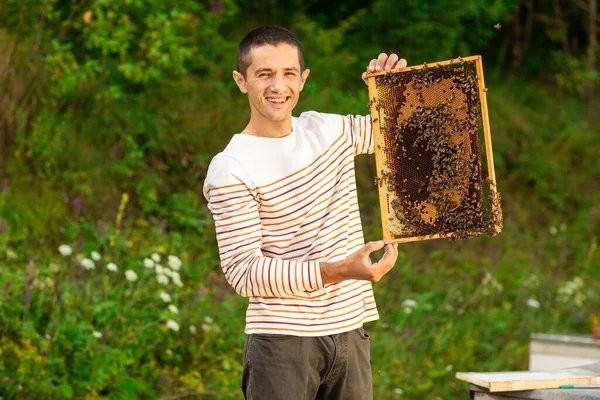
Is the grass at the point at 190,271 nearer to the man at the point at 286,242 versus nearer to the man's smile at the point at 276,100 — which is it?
the man at the point at 286,242

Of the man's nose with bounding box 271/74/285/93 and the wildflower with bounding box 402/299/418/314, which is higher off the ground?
the man's nose with bounding box 271/74/285/93

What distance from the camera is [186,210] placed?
24.2ft

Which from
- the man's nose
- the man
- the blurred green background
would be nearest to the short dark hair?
the man

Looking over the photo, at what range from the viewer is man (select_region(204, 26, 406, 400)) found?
2951mm

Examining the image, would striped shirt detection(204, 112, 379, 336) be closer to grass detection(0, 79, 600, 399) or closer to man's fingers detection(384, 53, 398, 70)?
man's fingers detection(384, 53, 398, 70)

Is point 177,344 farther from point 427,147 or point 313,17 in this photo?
point 313,17

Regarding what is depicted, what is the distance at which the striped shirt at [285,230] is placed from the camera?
2.92 m

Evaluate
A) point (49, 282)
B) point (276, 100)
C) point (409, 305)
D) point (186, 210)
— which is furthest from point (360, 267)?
point (186, 210)

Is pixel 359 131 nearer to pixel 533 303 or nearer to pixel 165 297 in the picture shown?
pixel 165 297

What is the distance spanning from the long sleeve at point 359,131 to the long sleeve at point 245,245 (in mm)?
513

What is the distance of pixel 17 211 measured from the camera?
6586mm

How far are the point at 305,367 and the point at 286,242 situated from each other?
0.41m

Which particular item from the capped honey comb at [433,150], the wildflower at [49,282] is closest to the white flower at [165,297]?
the wildflower at [49,282]

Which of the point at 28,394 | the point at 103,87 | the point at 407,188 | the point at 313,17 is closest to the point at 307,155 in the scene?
the point at 407,188
